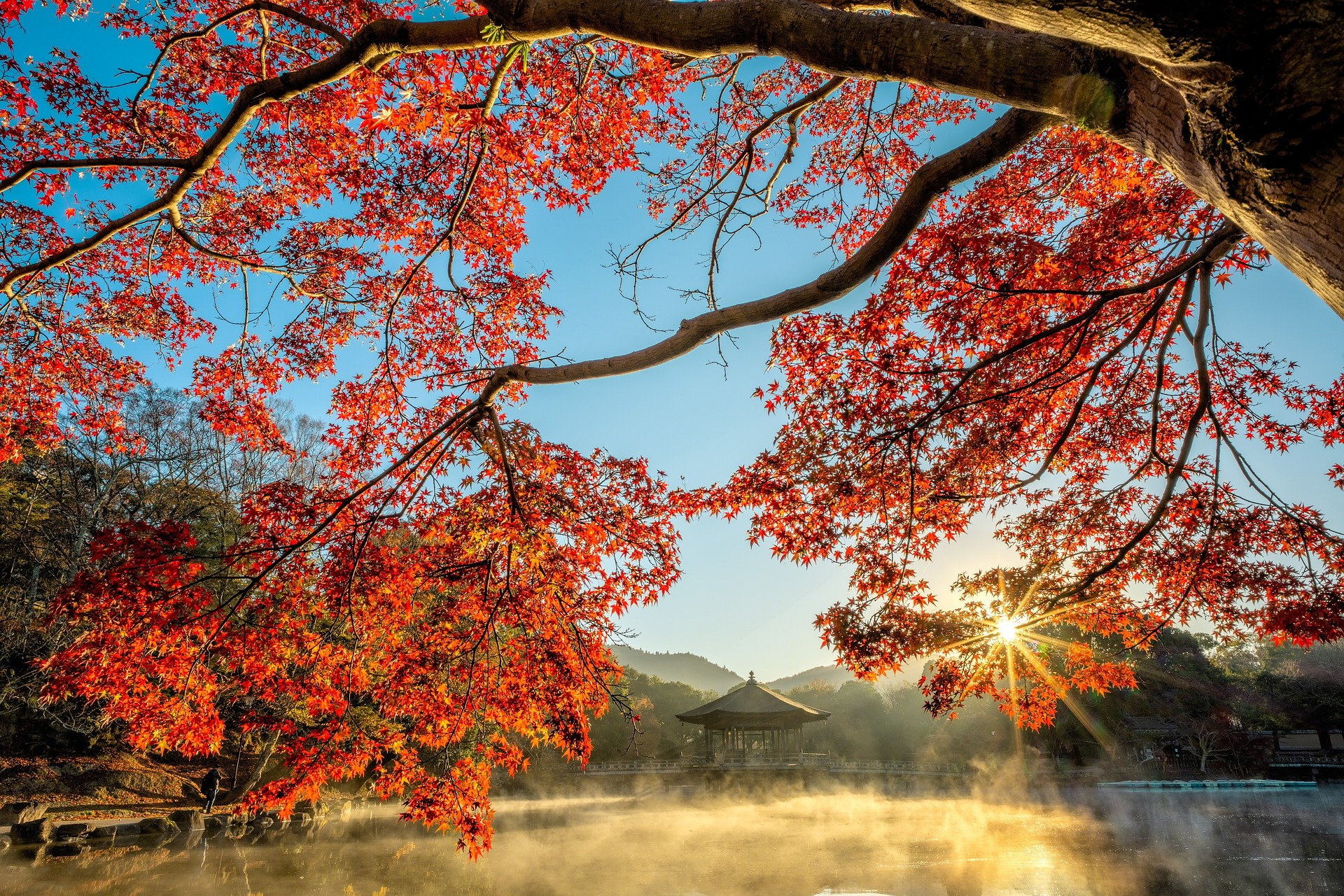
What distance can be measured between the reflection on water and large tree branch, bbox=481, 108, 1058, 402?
300 inches

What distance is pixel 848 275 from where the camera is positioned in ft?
9.40

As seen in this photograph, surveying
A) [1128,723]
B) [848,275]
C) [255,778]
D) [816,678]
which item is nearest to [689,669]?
[816,678]

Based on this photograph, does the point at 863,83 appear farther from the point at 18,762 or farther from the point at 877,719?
the point at 877,719

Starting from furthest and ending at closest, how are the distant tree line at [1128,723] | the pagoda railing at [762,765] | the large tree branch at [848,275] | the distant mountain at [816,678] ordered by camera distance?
the distant mountain at [816,678]
the distant tree line at [1128,723]
the pagoda railing at [762,765]
the large tree branch at [848,275]

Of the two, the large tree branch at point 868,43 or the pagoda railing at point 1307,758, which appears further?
the pagoda railing at point 1307,758

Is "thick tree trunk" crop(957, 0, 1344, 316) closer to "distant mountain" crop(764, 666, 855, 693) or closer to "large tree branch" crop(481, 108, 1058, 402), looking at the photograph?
"large tree branch" crop(481, 108, 1058, 402)

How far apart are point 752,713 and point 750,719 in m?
0.53

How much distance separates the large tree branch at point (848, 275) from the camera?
8.48 ft

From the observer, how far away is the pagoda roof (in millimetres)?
18094

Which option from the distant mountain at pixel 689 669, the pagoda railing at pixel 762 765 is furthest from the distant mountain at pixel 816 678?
the pagoda railing at pixel 762 765

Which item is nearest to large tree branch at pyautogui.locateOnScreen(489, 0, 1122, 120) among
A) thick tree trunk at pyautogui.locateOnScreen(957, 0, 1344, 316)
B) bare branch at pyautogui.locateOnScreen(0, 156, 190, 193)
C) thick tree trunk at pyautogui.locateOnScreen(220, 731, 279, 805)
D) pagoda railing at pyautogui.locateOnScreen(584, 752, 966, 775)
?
thick tree trunk at pyautogui.locateOnScreen(957, 0, 1344, 316)

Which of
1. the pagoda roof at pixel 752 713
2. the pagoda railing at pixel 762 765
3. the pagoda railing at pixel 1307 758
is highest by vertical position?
the pagoda roof at pixel 752 713

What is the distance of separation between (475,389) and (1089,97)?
3796mm

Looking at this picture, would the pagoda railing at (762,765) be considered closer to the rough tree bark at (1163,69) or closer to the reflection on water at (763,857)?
the reflection on water at (763,857)
